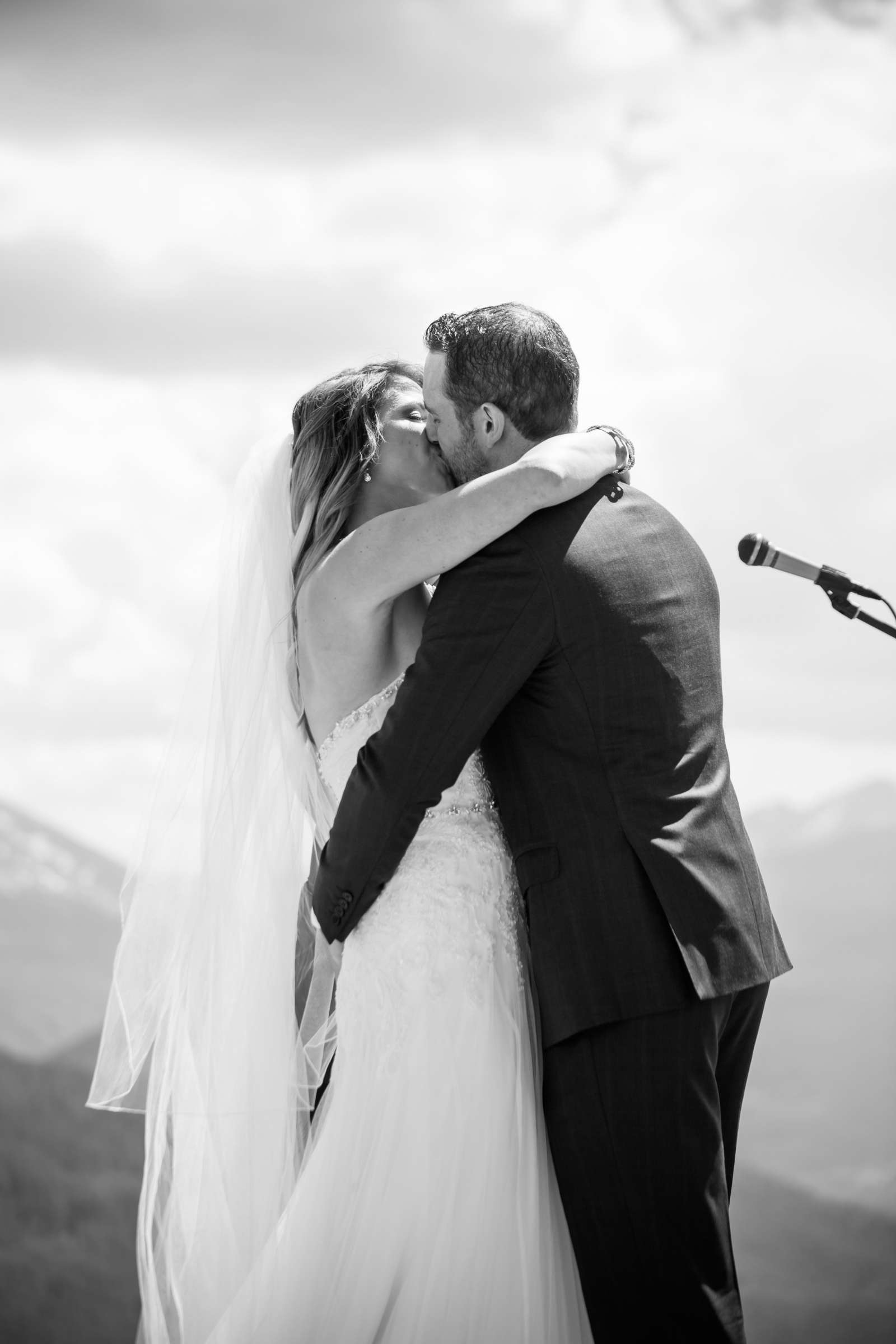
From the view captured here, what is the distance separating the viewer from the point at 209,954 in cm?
229

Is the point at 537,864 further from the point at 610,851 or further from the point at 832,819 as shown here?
→ the point at 832,819

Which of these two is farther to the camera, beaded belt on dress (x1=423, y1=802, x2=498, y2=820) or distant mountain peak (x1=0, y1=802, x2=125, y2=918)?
distant mountain peak (x1=0, y1=802, x2=125, y2=918)

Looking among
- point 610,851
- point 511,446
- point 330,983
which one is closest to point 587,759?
point 610,851

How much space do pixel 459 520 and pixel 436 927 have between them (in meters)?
0.66

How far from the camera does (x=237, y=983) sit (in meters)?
2.29

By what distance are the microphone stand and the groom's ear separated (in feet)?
1.92

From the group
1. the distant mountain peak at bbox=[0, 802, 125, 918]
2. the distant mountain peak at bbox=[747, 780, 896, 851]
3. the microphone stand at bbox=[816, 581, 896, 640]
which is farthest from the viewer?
the distant mountain peak at bbox=[747, 780, 896, 851]

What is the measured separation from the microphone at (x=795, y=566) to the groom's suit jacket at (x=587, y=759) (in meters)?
0.17

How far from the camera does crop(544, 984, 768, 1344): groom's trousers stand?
1.72 metres

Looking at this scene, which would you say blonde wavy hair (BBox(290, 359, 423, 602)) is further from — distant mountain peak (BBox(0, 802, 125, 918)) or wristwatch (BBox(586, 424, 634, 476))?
distant mountain peak (BBox(0, 802, 125, 918))

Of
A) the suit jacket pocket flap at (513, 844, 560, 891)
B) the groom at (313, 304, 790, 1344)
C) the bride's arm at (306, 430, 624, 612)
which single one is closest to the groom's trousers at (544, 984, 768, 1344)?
the groom at (313, 304, 790, 1344)

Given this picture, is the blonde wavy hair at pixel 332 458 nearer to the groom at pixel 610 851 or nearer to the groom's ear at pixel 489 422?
the groom's ear at pixel 489 422

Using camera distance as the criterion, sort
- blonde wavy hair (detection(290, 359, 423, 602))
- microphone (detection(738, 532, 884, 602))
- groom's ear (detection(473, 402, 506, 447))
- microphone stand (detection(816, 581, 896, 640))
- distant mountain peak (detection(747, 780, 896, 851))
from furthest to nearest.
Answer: distant mountain peak (detection(747, 780, 896, 851)) < blonde wavy hair (detection(290, 359, 423, 602)) < groom's ear (detection(473, 402, 506, 447)) < microphone stand (detection(816, 581, 896, 640)) < microphone (detection(738, 532, 884, 602))

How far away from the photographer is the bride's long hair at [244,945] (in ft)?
7.21
